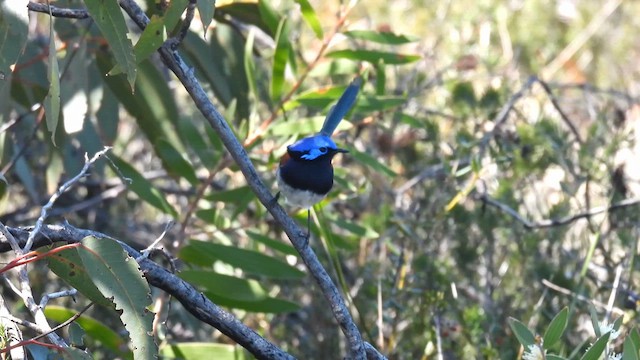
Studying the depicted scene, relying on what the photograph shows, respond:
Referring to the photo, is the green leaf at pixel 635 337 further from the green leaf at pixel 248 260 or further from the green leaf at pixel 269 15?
the green leaf at pixel 269 15

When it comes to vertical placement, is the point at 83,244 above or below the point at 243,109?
above

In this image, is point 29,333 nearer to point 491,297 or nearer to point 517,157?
point 491,297

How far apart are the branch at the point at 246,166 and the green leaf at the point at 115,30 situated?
99 mm

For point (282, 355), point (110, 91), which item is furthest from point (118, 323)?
point (282, 355)

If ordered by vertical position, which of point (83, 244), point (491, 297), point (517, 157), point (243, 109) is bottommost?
point (491, 297)

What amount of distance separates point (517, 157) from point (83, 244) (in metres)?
2.49

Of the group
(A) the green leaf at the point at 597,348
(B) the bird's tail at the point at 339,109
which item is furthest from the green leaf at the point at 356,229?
(A) the green leaf at the point at 597,348

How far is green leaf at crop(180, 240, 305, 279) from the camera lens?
326cm

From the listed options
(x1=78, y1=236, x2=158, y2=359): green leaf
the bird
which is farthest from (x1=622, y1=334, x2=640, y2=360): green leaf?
the bird

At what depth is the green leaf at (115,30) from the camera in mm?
2064

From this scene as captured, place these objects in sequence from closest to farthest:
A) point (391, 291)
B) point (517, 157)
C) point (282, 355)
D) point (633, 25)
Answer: point (282, 355) < point (391, 291) < point (517, 157) < point (633, 25)

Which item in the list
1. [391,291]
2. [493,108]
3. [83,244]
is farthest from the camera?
[493,108]

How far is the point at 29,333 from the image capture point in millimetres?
3672

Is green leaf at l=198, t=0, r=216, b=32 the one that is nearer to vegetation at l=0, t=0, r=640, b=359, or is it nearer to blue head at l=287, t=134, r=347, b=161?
vegetation at l=0, t=0, r=640, b=359
